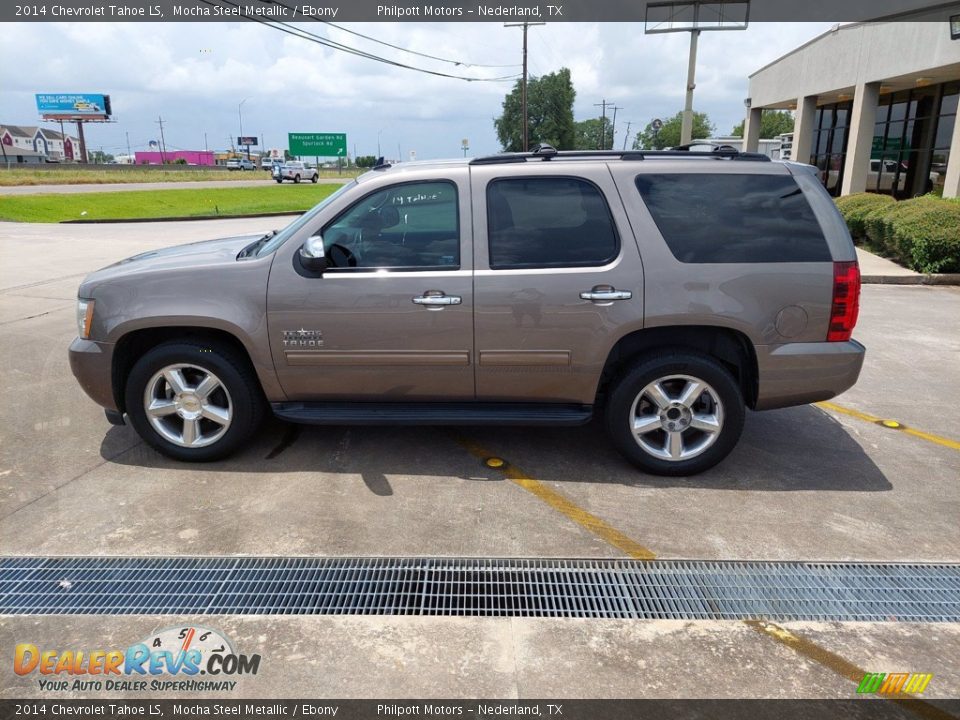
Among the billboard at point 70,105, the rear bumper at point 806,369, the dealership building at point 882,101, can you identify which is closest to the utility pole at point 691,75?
the dealership building at point 882,101

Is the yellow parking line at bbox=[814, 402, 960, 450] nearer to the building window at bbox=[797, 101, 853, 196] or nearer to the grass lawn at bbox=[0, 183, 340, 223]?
the grass lawn at bbox=[0, 183, 340, 223]

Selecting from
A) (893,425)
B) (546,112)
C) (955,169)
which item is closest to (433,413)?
(893,425)

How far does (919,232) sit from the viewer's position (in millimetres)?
11492

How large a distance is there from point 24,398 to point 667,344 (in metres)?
5.13

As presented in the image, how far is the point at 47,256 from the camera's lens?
44.9ft

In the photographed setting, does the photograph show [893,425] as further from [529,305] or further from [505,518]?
[505,518]

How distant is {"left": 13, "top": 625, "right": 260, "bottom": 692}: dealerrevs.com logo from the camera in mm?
2574

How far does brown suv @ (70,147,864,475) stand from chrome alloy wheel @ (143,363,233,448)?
2cm

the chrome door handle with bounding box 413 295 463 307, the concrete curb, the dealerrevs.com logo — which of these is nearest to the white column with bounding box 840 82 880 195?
the concrete curb

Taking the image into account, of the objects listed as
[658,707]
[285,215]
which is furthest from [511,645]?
[285,215]

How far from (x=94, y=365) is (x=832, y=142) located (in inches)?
1150

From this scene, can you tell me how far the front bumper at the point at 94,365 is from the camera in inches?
167

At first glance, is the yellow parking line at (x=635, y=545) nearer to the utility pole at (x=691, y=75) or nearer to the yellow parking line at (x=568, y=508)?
the yellow parking line at (x=568, y=508)

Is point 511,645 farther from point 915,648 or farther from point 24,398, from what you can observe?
point 24,398
